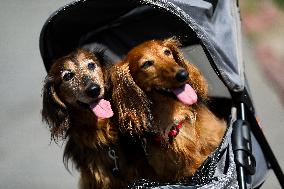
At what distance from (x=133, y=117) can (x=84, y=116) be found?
0.29 meters

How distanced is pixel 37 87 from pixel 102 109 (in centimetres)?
266

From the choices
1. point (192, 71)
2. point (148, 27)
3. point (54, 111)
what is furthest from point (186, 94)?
point (148, 27)

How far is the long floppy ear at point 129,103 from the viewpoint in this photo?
4109mm

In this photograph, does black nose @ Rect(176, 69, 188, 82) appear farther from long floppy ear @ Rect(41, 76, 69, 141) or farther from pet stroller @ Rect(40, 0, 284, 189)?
long floppy ear @ Rect(41, 76, 69, 141)

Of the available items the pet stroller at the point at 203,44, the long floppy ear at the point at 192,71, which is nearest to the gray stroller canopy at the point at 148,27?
the pet stroller at the point at 203,44

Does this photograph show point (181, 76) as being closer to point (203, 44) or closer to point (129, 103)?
point (203, 44)

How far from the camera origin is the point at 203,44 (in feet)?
13.0

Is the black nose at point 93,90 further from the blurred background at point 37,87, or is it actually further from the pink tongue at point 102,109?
the blurred background at point 37,87

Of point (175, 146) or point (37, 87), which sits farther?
point (37, 87)

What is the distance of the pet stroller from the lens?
12.8ft

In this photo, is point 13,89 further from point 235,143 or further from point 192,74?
point 235,143

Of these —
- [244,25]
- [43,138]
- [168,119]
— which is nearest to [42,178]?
[43,138]

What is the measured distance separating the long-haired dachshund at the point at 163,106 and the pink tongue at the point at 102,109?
0.08 meters

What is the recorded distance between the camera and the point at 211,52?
398cm
